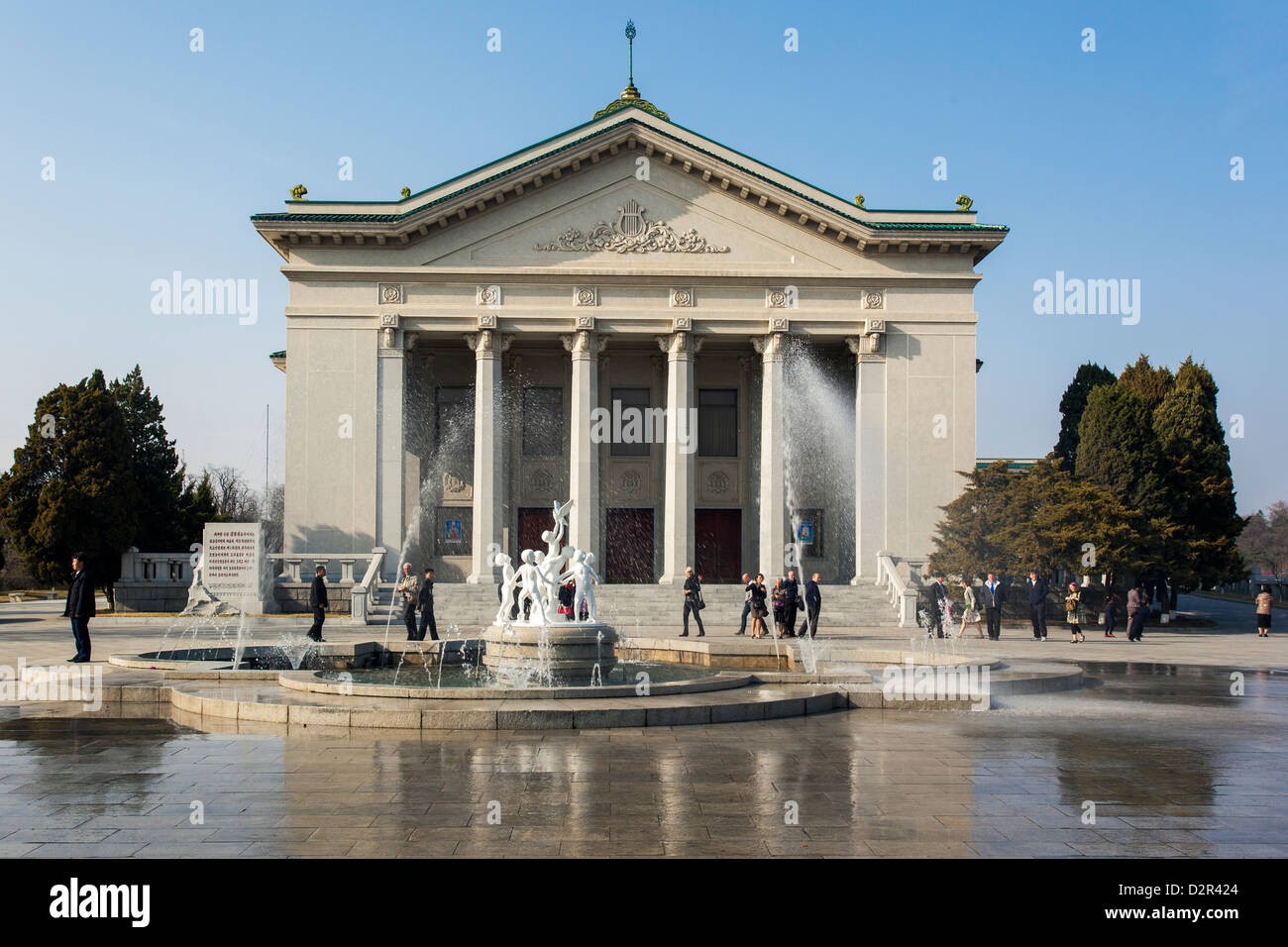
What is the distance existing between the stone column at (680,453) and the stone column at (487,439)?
6.05 meters

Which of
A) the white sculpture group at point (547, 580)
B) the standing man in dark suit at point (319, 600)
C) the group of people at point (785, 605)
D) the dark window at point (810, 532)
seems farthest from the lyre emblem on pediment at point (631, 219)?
the white sculpture group at point (547, 580)

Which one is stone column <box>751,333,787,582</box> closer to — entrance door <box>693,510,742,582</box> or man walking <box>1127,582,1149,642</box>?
entrance door <box>693,510,742,582</box>

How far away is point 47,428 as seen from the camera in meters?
41.7

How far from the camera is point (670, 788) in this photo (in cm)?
961

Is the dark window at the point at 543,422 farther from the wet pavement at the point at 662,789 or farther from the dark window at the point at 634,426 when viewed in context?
the wet pavement at the point at 662,789

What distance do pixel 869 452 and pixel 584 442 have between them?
34.0ft

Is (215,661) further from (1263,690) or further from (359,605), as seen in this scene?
(1263,690)

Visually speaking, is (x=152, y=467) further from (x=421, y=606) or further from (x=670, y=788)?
(x=670, y=788)

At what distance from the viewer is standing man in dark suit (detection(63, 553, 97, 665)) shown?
62.3 ft

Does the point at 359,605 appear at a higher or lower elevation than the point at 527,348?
lower

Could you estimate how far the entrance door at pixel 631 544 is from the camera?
145 ft
